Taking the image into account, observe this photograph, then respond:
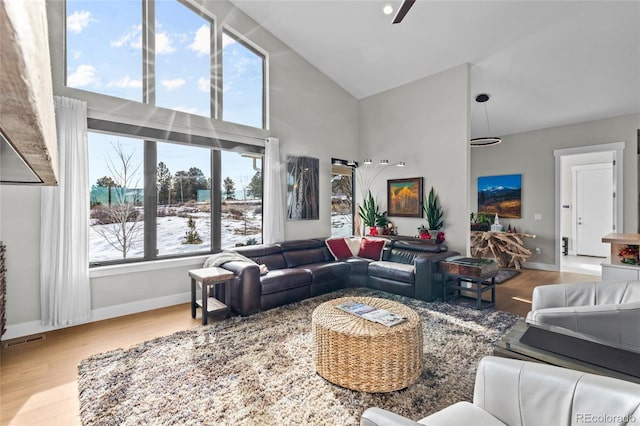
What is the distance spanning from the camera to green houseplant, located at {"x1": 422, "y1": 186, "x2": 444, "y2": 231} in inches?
199

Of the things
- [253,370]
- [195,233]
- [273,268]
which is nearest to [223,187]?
[195,233]

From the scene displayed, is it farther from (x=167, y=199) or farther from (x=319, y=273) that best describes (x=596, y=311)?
(x=167, y=199)

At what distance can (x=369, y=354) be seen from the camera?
2227 millimetres

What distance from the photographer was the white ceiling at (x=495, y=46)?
371 cm

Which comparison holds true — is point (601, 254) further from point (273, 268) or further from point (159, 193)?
point (159, 193)

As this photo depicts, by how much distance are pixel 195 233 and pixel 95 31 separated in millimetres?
2695

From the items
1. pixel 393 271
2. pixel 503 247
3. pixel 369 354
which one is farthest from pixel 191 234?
pixel 503 247

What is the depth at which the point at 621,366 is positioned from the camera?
1.55 m

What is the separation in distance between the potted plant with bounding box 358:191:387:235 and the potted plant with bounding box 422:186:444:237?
0.95 meters

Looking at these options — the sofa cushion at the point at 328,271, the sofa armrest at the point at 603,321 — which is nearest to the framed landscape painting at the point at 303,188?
the sofa cushion at the point at 328,271

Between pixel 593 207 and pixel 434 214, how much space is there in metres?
5.07

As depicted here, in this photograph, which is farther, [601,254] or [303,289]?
[601,254]

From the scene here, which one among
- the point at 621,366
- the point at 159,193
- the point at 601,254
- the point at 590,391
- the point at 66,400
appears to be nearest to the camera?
the point at 590,391

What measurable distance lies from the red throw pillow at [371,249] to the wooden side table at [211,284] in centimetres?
232
